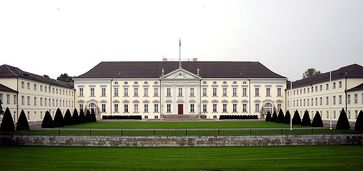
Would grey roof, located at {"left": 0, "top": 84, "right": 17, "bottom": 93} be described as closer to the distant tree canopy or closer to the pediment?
the pediment

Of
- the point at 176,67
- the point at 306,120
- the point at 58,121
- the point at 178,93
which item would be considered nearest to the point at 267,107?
the point at 178,93

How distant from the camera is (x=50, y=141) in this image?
30.4 m

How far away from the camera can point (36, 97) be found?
57469mm

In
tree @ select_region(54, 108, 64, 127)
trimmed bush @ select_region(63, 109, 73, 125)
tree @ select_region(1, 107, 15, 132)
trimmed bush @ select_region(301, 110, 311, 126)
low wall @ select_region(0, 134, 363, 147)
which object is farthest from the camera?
trimmed bush @ select_region(63, 109, 73, 125)

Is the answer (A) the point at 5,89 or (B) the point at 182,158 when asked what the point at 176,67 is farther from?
(B) the point at 182,158

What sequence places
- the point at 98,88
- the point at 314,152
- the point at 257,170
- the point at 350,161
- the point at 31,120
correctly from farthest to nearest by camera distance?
the point at 98,88 < the point at 31,120 < the point at 314,152 < the point at 350,161 < the point at 257,170

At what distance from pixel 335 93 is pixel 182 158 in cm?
3658

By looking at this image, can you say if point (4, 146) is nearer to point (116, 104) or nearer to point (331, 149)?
point (331, 149)

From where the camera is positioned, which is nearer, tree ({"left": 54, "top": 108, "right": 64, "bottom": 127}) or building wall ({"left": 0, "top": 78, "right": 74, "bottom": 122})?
tree ({"left": 54, "top": 108, "right": 64, "bottom": 127})

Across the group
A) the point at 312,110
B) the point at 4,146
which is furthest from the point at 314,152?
the point at 312,110

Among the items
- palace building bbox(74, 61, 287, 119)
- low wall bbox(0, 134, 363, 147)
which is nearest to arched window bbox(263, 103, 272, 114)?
palace building bbox(74, 61, 287, 119)

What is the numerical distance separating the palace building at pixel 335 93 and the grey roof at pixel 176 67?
999cm

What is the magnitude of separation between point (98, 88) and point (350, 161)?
55.7 m

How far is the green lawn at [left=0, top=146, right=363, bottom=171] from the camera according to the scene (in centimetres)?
1980
